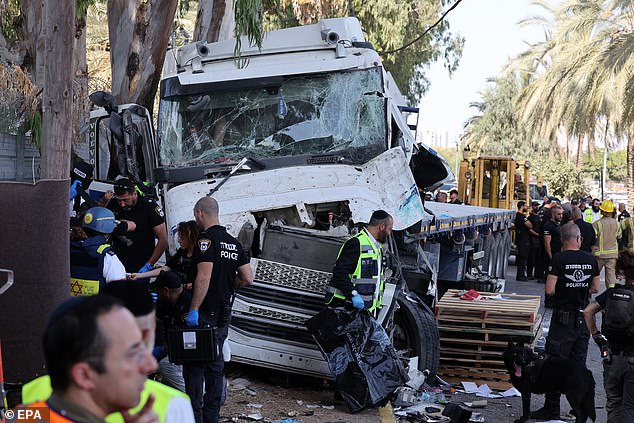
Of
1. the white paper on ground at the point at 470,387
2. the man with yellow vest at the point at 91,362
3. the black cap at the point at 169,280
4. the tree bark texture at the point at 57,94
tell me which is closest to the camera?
the man with yellow vest at the point at 91,362

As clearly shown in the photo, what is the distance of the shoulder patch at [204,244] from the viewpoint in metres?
6.39

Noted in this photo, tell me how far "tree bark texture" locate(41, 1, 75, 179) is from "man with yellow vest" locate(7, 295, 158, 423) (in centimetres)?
429

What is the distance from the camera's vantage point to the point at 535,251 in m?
20.4

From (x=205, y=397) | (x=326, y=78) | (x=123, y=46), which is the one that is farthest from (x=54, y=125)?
(x=123, y=46)

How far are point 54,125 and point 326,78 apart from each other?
3423 mm

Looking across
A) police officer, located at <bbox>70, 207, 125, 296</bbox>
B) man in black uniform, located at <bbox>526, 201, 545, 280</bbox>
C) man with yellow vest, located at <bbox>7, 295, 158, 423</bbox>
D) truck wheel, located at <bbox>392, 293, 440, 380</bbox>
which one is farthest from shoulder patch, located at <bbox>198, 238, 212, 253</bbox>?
man in black uniform, located at <bbox>526, 201, 545, 280</bbox>

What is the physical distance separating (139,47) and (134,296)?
10.7 metres

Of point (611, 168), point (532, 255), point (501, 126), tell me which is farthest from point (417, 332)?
point (611, 168)

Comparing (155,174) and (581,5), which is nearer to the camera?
(155,174)

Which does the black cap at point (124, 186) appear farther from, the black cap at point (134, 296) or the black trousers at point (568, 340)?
the black cap at point (134, 296)

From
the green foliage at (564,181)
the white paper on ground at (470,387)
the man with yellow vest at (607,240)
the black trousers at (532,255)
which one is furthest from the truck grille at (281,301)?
the green foliage at (564,181)

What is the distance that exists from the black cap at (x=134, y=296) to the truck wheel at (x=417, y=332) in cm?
582

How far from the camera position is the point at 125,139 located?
8953 millimetres

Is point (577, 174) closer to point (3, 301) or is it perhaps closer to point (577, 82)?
point (577, 82)
